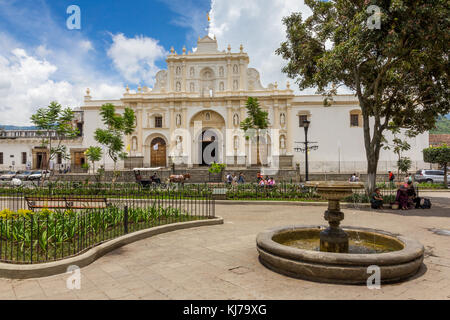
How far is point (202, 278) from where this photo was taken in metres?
3.98

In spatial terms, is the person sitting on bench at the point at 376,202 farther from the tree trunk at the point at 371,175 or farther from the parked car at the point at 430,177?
the parked car at the point at 430,177

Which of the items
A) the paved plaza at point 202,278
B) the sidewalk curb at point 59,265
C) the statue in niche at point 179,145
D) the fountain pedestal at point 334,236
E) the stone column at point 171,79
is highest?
the stone column at point 171,79

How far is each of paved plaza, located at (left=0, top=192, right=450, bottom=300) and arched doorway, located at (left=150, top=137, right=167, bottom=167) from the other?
974 inches

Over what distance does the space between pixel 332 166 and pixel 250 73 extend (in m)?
12.5

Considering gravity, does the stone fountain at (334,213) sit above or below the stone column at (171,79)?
below

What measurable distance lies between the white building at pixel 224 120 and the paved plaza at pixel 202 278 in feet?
76.5

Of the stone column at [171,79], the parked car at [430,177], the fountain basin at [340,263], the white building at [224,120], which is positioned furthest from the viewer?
the stone column at [171,79]

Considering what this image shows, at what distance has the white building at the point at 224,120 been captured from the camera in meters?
29.6

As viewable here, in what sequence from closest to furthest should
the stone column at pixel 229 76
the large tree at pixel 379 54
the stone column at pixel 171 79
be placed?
the large tree at pixel 379 54
the stone column at pixel 229 76
the stone column at pixel 171 79

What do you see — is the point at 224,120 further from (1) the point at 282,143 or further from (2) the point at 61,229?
(2) the point at 61,229

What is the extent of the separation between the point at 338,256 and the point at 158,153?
28410mm

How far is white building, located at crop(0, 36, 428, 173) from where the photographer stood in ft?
97.2

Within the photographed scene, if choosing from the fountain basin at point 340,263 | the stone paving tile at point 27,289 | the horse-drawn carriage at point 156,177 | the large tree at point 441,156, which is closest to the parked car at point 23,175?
the horse-drawn carriage at point 156,177

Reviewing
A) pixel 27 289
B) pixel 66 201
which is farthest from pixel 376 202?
pixel 27 289
